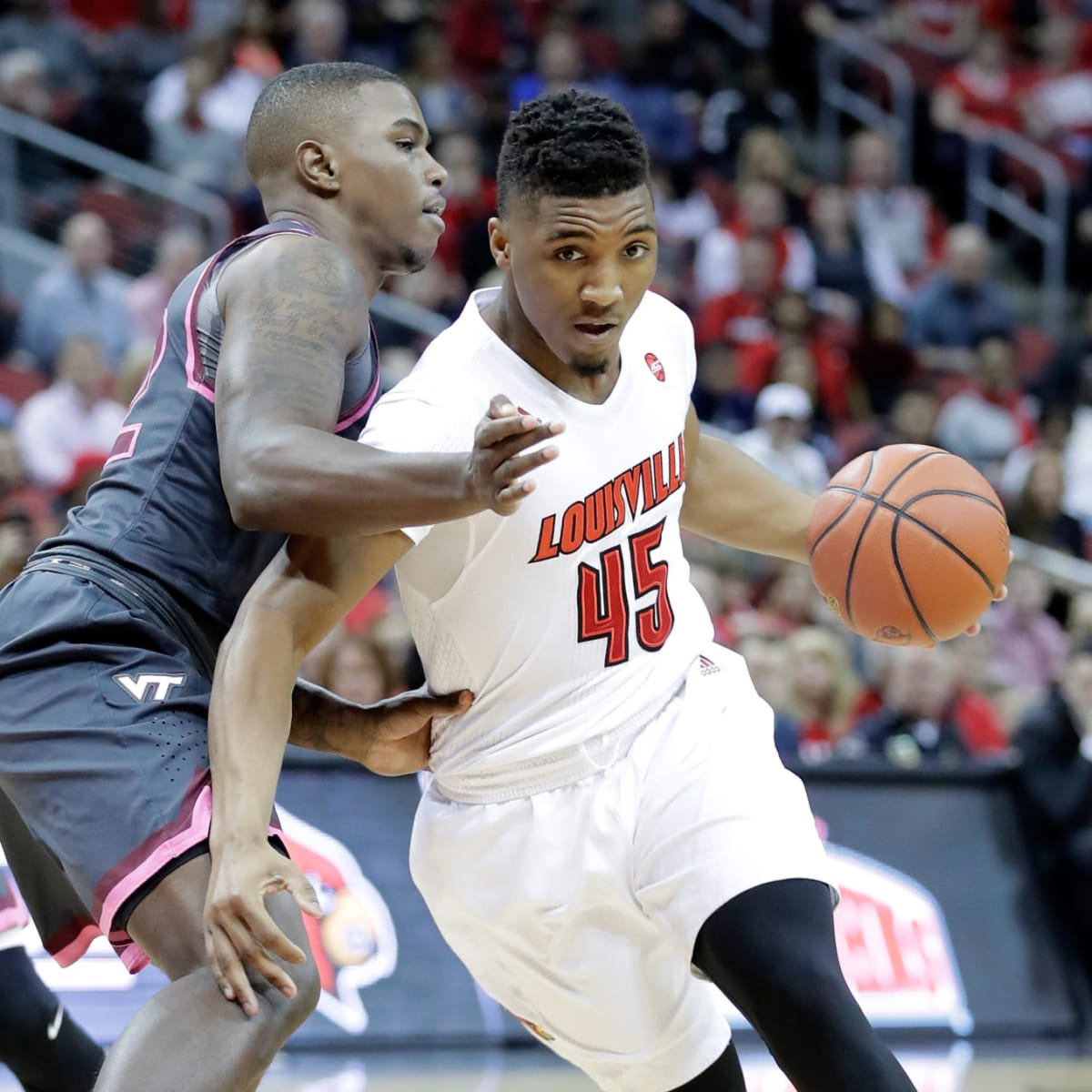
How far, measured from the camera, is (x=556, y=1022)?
11.8 ft

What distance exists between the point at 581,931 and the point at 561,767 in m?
0.32

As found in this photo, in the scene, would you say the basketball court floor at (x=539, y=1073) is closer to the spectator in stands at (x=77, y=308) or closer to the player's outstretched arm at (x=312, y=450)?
the player's outstretched arm at (x=312, y=450)

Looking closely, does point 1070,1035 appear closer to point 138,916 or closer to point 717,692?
point 717,692

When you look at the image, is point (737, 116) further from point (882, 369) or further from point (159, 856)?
point (159, 856)

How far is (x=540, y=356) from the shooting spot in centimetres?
356

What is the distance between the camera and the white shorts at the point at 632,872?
3305 mm

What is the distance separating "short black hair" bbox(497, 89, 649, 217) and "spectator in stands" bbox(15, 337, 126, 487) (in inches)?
231

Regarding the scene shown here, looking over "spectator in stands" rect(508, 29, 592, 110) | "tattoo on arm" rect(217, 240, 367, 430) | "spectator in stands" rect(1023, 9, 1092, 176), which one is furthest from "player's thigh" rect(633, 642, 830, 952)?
"spectator in stands" rect(1023, 9, 1092, 176)

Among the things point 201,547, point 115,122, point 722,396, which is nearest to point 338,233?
point 201,547

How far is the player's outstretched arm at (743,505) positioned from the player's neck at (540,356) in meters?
0.54

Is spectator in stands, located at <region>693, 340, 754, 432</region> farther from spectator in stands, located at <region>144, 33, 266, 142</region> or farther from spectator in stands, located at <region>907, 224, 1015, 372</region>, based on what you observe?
spectator in stands, located at <region>144, 33, 266, 142</region>

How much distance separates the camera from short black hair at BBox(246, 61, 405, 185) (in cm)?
359

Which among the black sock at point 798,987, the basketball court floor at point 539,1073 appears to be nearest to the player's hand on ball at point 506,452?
the black sock at point 798,987

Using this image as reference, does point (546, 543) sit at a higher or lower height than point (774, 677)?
higher
